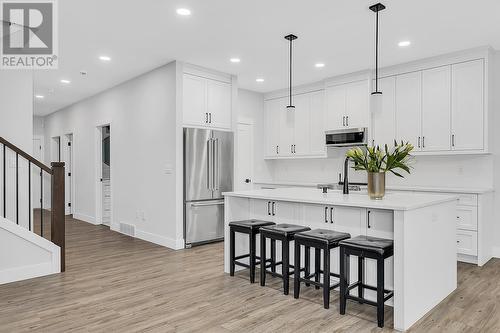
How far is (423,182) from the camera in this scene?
17.4 feet

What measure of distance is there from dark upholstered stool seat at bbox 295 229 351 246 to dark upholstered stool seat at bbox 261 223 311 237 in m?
0.13

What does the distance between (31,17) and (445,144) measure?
17.5 feet

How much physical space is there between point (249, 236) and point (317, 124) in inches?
137

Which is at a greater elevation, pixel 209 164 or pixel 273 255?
pixel 209 164

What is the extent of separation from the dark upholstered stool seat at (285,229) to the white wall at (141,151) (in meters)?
2.12

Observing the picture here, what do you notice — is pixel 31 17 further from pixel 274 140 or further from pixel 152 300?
pixel 274 140

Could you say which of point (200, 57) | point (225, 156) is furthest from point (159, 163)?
point (200, 57)

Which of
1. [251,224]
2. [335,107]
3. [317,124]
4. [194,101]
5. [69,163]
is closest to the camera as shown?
[251,224]

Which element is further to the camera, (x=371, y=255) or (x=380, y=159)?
(x=380, y=159)

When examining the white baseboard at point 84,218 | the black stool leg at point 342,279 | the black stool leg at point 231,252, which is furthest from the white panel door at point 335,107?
the white baseboard at point 84,218

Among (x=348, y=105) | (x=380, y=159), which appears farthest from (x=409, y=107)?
(x=380, y=159)

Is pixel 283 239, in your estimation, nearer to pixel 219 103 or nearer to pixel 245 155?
pixel 219 103

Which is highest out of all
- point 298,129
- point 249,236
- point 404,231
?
point 298,129

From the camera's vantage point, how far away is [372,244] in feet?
8.73
